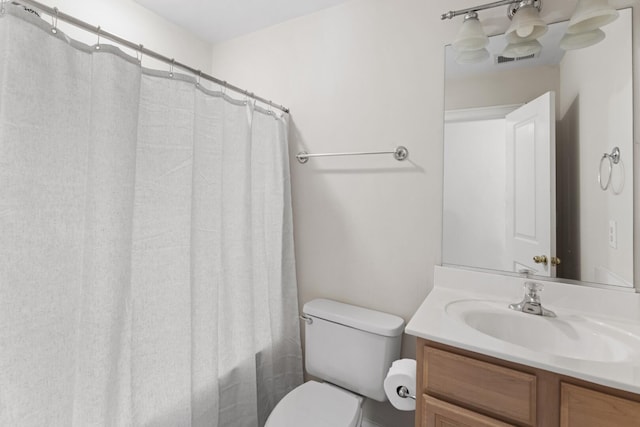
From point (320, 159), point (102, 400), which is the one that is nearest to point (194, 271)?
point (102, 400)

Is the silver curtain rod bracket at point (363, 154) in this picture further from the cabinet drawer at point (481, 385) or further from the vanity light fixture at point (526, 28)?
the cabinet drawer at point (481, 385)

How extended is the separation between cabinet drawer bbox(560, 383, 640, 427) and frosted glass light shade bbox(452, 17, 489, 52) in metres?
1.29

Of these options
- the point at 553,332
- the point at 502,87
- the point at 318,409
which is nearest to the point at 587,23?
the point at 502,87

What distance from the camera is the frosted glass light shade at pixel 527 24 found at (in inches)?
47.1

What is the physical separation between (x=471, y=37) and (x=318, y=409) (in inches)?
68.0

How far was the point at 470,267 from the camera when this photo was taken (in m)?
1.42

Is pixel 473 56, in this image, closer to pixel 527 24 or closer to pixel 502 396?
pixel 527 24

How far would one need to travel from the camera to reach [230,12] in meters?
1.85

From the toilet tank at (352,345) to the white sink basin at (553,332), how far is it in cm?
38

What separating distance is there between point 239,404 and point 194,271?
71cm

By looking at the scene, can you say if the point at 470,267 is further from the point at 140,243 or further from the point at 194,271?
the point at 140,243

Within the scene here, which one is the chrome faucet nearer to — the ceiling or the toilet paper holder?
the toilet paper holder

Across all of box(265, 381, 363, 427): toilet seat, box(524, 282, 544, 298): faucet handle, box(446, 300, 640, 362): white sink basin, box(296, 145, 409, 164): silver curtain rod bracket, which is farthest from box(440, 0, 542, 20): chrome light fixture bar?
box(265, 381, 363, 427): toilet seat

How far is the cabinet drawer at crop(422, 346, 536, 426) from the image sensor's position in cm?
85
